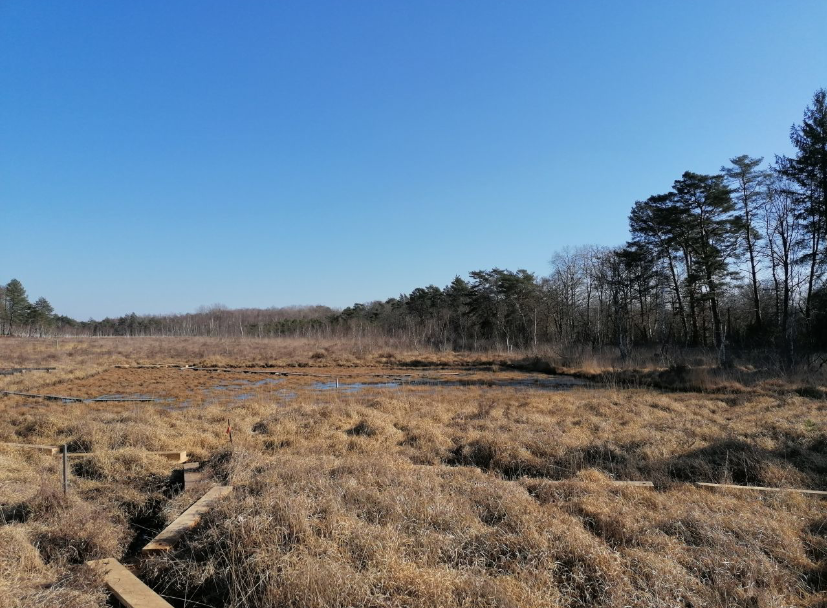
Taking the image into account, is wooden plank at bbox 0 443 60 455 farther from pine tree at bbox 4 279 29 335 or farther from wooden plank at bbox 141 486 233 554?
pine tree at bbox 4 279 29 335

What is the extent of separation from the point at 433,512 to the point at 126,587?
106 inches

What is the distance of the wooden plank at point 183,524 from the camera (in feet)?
14.5

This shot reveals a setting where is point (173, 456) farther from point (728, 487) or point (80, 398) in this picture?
point (80, 398)

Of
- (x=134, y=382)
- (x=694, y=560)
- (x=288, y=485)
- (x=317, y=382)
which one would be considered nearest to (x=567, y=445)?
(x=694, y=560)

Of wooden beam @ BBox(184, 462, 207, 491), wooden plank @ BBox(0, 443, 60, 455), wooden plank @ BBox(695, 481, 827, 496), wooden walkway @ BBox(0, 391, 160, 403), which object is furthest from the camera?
wooden walkway @ BBox(0, 391, 160, 403)

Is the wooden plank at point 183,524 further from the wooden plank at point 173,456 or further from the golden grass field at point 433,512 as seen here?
the wooden plank at point 173,456

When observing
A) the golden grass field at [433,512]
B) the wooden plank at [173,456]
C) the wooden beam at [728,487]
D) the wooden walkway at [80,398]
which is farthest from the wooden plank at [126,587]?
the wooden walkway at [80,398]

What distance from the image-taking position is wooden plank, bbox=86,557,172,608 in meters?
3.59

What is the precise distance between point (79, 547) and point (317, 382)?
66.0ft

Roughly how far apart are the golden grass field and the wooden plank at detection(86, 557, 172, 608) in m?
0.10

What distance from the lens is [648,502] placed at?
531 cm

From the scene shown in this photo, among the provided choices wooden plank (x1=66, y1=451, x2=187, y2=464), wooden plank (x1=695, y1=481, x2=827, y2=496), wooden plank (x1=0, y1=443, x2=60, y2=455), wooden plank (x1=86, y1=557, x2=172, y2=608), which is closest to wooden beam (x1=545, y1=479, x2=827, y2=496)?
wooden plank (x1=695, y1=481, x2=827, y2=496)

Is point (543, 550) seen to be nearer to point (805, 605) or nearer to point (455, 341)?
point (805, 605)

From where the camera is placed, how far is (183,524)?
4762 mm
